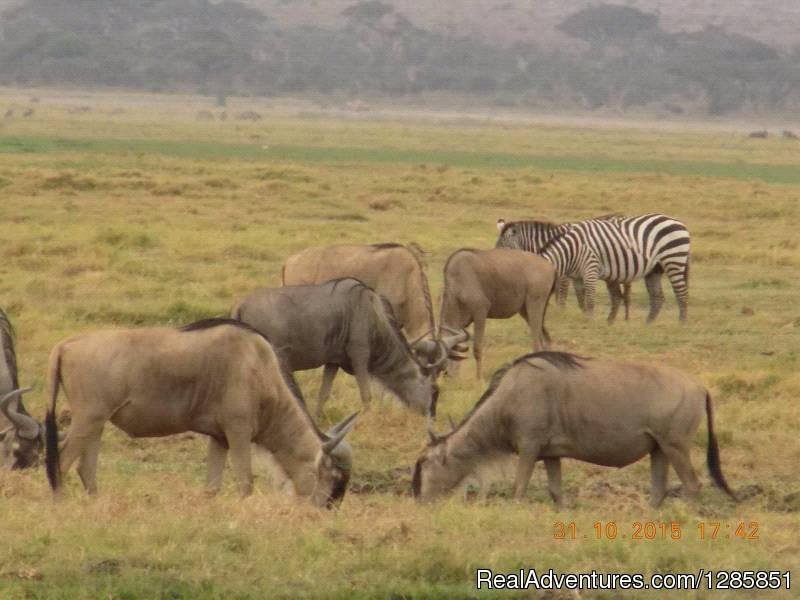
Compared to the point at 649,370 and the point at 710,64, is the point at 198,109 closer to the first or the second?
the point at 710,64

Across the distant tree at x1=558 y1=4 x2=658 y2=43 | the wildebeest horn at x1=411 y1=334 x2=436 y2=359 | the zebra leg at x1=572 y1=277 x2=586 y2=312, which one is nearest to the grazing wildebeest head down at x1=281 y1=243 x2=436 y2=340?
the wildebeest horn at x1=411 y1=334 x2=436 y2=359

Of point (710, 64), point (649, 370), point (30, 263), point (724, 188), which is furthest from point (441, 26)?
point (649, 370)

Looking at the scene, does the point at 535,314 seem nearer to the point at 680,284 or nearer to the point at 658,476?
the point at 680,284

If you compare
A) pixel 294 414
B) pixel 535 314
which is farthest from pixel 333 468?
pixel 535 314

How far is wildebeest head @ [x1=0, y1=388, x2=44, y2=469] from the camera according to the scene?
732 cm

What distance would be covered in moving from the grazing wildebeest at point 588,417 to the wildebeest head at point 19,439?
79.2 inches

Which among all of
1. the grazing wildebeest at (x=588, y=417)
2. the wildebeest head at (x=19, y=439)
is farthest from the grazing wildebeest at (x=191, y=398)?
the wildebeest head at (x=19, y=439)

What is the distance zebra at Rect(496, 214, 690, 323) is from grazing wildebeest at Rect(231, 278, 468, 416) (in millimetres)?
4771

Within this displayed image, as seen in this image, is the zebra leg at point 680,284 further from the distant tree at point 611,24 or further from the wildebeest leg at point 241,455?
the distant tree at point 611,24

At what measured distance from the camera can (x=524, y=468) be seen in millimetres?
6688

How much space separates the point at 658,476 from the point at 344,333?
2.62m

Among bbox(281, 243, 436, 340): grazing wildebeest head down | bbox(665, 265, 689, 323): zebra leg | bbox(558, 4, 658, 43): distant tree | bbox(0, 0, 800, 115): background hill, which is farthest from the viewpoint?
bbox(558, 4, 658, 43): distant tree

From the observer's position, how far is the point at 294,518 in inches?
231

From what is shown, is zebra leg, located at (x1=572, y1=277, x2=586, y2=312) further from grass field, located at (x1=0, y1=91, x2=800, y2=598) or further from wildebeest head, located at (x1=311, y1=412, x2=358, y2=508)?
wildebeest head, located at (x1=311, y1=412, x2=358, y2=508)
